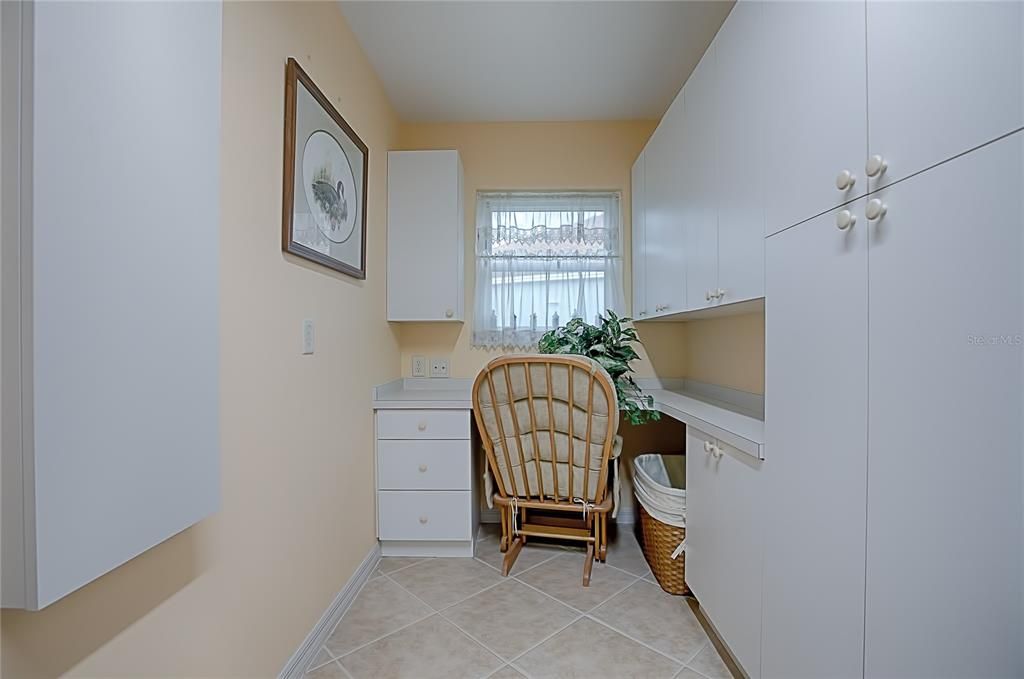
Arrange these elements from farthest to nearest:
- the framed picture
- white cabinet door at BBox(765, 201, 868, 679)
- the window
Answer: the window < the framed picture < white cabinet door at BBox(765, 201, 868, 679)

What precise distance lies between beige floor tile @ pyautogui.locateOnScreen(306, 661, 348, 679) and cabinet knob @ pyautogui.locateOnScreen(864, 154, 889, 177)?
1915 mm

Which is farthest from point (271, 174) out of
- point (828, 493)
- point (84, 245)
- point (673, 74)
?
point (673, 74)

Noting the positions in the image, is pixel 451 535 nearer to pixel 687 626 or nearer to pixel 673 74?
pixel 687 626

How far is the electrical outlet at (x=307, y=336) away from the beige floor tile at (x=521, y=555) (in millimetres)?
1396

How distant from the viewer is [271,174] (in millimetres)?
1437

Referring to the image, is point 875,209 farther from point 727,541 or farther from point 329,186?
point 329,186

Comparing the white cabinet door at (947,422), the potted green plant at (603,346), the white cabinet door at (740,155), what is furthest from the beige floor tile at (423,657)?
the white cabinet door at (740,155)

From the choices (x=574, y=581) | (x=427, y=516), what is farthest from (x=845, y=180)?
(x=427, y=516)

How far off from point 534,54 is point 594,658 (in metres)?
2.46

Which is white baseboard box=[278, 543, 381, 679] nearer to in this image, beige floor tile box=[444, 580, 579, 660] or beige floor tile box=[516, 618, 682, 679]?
beige floor tile box=[444, 580, 579, 660]

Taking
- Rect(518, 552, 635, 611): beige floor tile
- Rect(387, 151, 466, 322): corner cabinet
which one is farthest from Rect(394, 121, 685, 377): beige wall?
Rect(518, 552, 635, 611): beige floor tile

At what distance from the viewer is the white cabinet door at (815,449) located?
3.22 ft

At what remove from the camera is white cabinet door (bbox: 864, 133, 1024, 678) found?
68cm

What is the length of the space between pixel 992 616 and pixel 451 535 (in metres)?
2.07
